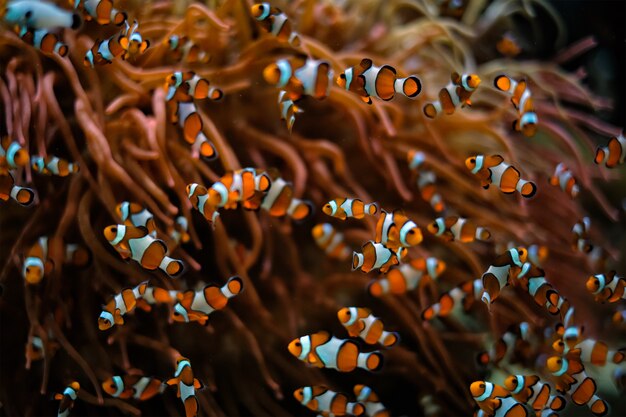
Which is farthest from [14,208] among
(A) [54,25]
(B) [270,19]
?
(B) [270,19]

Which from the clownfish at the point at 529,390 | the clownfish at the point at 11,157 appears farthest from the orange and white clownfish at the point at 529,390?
the clownfish at the point at 11,157

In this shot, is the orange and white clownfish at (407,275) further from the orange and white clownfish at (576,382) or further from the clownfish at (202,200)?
the clownfish at (202,200)

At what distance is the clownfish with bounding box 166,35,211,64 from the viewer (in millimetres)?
1796

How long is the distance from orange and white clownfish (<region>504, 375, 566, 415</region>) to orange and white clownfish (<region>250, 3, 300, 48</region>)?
1.15 metres

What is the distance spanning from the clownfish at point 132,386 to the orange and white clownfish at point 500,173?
109 cm

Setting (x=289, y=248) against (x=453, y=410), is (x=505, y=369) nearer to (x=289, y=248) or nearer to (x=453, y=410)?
(x=453, y=410)

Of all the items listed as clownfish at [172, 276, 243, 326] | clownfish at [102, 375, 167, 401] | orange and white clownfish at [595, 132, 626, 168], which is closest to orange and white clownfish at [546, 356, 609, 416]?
orange and white clownfish at [595, 132, 626, 168]

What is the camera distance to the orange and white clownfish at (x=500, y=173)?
1575mm

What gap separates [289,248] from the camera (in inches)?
75.8

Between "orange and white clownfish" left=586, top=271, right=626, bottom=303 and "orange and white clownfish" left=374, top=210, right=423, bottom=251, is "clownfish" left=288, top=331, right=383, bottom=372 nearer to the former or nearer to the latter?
"orange and white clownfish" left=374, top=210, right=423, bottom=251

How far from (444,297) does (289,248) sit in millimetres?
517

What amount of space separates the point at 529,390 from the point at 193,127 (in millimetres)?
1175

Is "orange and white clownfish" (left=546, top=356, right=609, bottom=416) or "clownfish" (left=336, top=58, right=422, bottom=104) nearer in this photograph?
"clownfish" (left=336, top=58, right=422, bottom=104)

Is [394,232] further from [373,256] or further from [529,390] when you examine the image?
[529,390]
